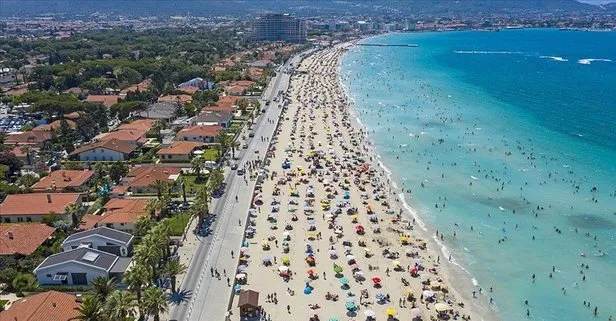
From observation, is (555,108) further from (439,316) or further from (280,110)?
(439,316)

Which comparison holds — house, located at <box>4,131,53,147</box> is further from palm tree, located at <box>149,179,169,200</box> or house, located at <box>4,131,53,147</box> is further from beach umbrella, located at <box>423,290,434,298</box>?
beach umbrella, located at <box>423,290,434,298</box>

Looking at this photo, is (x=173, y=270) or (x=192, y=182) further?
(x=192, y=182)

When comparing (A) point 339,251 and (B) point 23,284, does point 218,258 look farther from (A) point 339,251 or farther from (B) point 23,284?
(B) point 23,284

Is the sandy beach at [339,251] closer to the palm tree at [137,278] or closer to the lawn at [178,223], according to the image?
the lawn at [178,223]

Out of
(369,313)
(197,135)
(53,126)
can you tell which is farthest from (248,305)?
(53,126)

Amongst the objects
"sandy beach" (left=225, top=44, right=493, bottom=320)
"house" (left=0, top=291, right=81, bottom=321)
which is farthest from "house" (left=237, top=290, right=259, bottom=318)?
"house" (left=0, top=291, right=81, bottom=321)

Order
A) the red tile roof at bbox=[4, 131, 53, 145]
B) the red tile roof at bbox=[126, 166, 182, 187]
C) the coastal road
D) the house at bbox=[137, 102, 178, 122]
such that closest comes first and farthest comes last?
the coastal road < the red tile roof at bbox=[126, 166, 182, 187] < the red tile roof at bbox=[4, 131, 53, 145] < the house at bbox=[137, 102, 178, 122]
